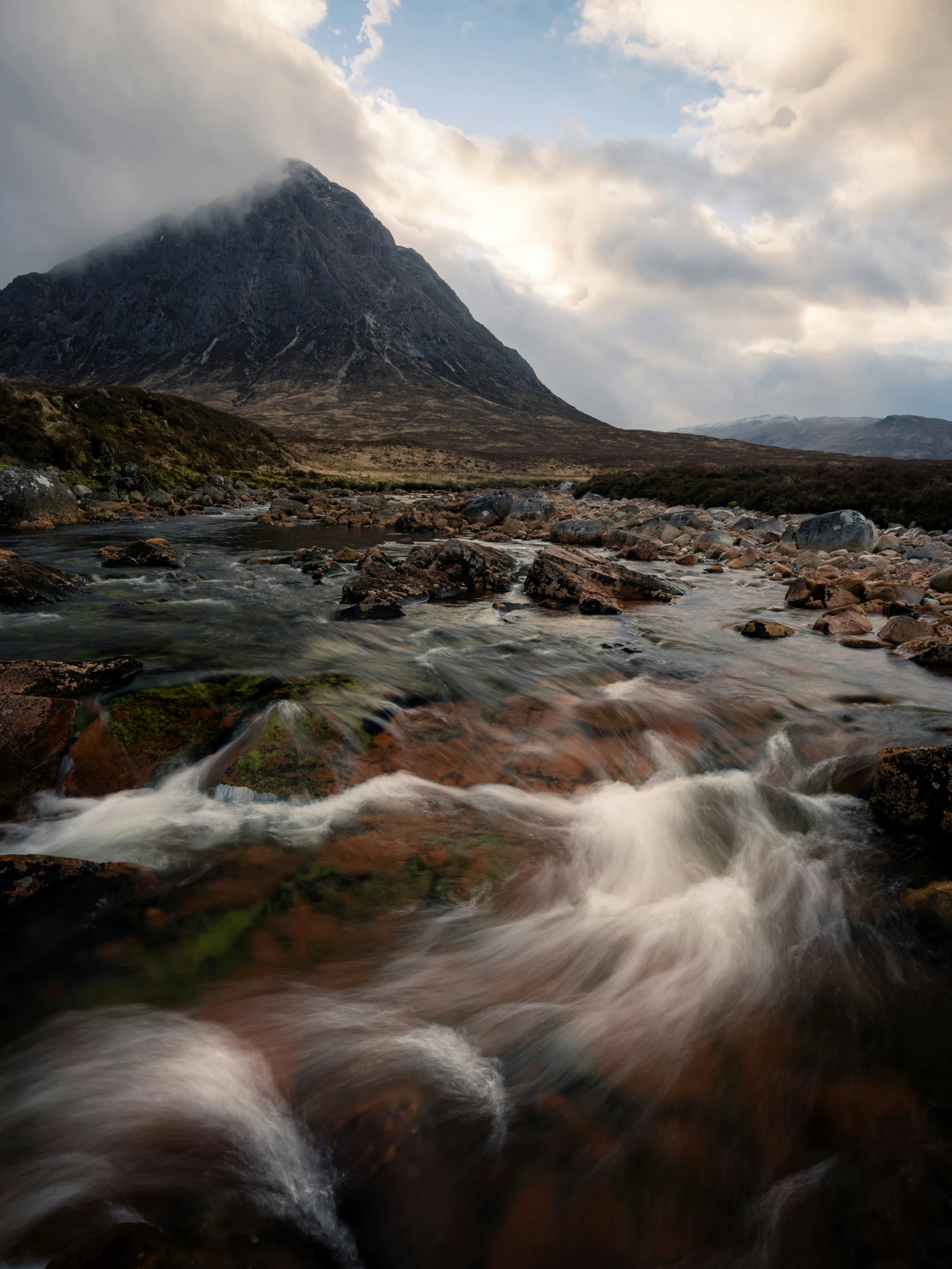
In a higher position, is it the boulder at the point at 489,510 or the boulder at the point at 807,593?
the boulder at the point at 489,510

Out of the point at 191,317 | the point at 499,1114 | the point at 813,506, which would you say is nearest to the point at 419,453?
the point at 813,506

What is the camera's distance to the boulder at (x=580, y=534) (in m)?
21.5

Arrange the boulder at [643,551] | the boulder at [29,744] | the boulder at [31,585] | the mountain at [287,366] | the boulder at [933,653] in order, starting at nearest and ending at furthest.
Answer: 1. the boulder at [29,744]
2. the boulder at [933,653]
3. the boulder at [31,585]
4. the boulder at [643,551]
5. the mountain at [287,366]

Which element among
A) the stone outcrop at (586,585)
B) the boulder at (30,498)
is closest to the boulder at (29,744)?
the stone outcrop at (586,585)

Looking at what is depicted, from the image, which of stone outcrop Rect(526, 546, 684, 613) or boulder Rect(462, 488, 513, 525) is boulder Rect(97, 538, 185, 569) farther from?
boulder Rect(462, 488, 513, 525)

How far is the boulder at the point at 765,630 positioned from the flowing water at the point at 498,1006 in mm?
3428

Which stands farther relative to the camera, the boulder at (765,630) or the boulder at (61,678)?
the boulder at (765,630)

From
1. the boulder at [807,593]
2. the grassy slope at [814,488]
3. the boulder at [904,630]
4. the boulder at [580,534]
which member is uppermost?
the grassy slope at [814,488]

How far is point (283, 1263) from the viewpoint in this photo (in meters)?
2.03

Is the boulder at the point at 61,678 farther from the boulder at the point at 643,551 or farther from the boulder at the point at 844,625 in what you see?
the boulder at the point at 643,551

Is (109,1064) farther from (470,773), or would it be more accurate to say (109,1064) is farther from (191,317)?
(191,317)

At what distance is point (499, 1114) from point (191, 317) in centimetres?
24005

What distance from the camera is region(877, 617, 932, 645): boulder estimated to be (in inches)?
370

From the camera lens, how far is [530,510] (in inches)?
1057
